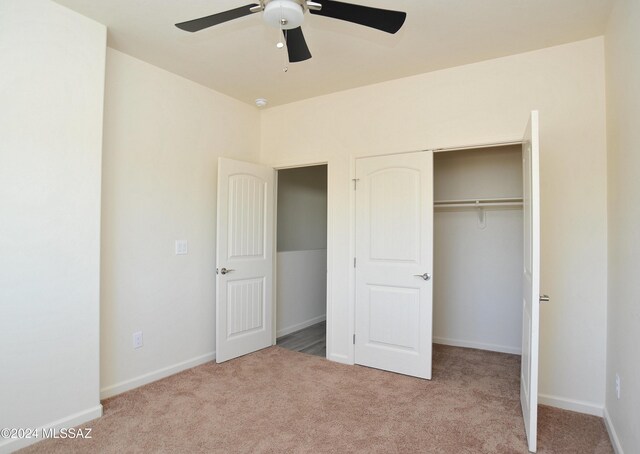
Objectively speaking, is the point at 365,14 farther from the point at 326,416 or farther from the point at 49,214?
the point at 326,416

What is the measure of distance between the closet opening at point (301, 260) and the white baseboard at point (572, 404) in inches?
80.0

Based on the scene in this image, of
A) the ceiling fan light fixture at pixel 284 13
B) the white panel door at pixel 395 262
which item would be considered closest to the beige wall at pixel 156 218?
the white panel door at pixel 395 262

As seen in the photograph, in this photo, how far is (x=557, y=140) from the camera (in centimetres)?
272

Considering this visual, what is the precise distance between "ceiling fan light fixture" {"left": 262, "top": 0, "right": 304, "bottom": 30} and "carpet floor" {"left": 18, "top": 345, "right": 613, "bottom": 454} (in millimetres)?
2334

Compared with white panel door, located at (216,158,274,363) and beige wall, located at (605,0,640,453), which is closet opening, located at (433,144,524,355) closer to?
beige wall, located at (605,0,640,453)

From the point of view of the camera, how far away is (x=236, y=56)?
9.77ft

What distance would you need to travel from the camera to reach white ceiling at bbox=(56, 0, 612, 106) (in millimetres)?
2311

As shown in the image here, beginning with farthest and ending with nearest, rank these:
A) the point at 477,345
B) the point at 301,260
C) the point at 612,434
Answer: the point at 301,260
the point at 477,345
the point at 612,434

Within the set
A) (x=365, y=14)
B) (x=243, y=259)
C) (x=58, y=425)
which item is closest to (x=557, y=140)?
(x=365, y=14)

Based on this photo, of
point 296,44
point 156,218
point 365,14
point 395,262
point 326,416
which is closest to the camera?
point 365,14

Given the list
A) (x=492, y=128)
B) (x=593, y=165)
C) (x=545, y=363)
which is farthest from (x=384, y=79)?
(x=545, y=363)

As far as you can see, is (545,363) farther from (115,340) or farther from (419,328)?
(115,340)

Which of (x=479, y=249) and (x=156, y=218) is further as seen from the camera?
(x=479, y=249)

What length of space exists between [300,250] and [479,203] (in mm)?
2339
